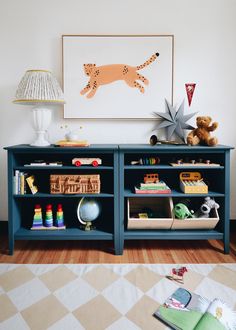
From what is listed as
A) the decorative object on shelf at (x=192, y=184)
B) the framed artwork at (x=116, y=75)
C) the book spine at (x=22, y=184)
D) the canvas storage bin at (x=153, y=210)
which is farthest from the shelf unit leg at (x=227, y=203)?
the book spine at (x=22, y=184)

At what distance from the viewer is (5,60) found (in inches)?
82.1

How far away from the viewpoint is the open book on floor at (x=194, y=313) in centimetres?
113

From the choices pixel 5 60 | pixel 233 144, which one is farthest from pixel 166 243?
pixel 5 60

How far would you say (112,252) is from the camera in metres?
1.87

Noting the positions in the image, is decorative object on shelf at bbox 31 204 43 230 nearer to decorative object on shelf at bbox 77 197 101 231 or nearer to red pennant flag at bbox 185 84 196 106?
decorative object on shelf at bbox 77 197 101 231

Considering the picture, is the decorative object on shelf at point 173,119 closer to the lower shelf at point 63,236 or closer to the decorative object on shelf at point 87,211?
the decorative object on shelf at point 87,211

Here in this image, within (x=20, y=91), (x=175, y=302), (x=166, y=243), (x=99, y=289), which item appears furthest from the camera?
(x=166, y=243)

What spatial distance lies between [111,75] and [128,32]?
1.28 feet

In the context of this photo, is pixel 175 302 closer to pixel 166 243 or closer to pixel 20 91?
pixel 166 243

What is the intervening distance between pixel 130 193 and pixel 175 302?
0.77 m

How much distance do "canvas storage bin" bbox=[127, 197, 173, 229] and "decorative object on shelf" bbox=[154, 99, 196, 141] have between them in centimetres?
59

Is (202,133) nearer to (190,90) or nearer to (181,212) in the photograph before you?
(190,90)

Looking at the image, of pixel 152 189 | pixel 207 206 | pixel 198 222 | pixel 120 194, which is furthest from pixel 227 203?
pixel 120 194

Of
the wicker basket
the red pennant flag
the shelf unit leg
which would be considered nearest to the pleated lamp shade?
the wicker basket
